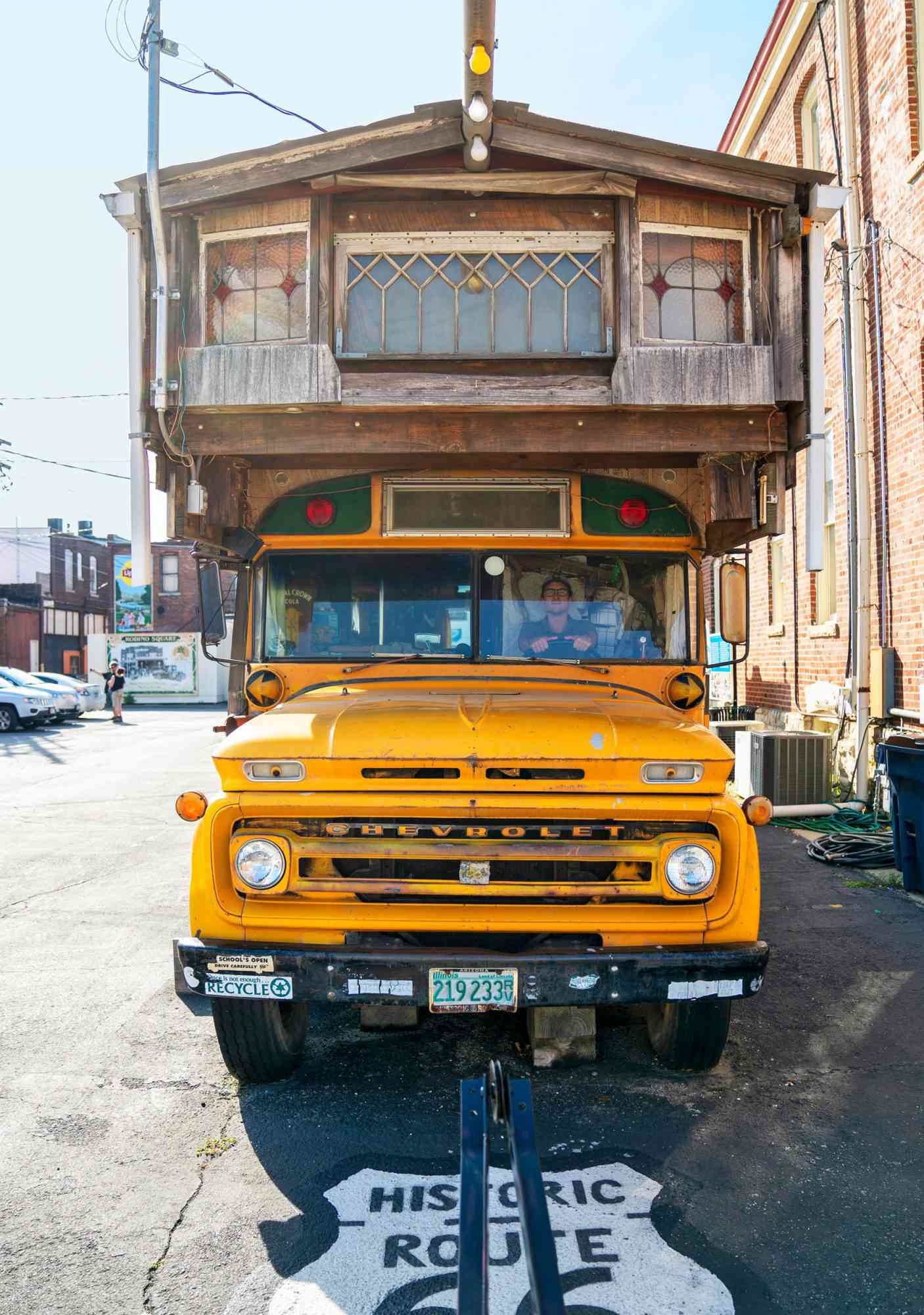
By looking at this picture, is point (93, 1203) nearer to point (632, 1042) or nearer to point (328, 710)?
point (328, 710)

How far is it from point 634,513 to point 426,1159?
311 cm

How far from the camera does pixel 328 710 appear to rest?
4.19 m

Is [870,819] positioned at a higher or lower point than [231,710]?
lower

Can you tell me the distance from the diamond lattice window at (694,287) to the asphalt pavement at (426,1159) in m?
3.41

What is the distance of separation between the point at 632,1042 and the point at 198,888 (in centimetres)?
226

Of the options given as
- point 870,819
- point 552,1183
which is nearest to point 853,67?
point 870,819

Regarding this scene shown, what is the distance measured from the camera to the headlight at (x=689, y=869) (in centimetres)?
362

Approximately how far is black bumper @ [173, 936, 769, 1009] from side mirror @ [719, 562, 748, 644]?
1.87m

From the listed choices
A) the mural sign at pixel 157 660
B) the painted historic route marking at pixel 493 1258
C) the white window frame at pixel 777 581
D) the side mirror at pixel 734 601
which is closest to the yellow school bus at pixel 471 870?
the painted historic route marking at pixel 493 1258

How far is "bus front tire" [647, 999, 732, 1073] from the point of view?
406 cm

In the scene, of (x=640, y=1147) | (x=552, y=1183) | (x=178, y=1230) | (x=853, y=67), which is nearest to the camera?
(x=178, y=1230)

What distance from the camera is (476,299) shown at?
16.0 ft

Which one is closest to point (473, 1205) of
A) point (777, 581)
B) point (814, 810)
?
point (814, 810)

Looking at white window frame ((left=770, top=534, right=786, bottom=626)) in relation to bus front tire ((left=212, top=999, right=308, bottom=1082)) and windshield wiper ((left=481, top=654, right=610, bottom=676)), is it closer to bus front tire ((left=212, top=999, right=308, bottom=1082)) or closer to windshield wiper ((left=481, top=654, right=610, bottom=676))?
windshield wiper ((left=481, top=654, right=610, bottom=676))
